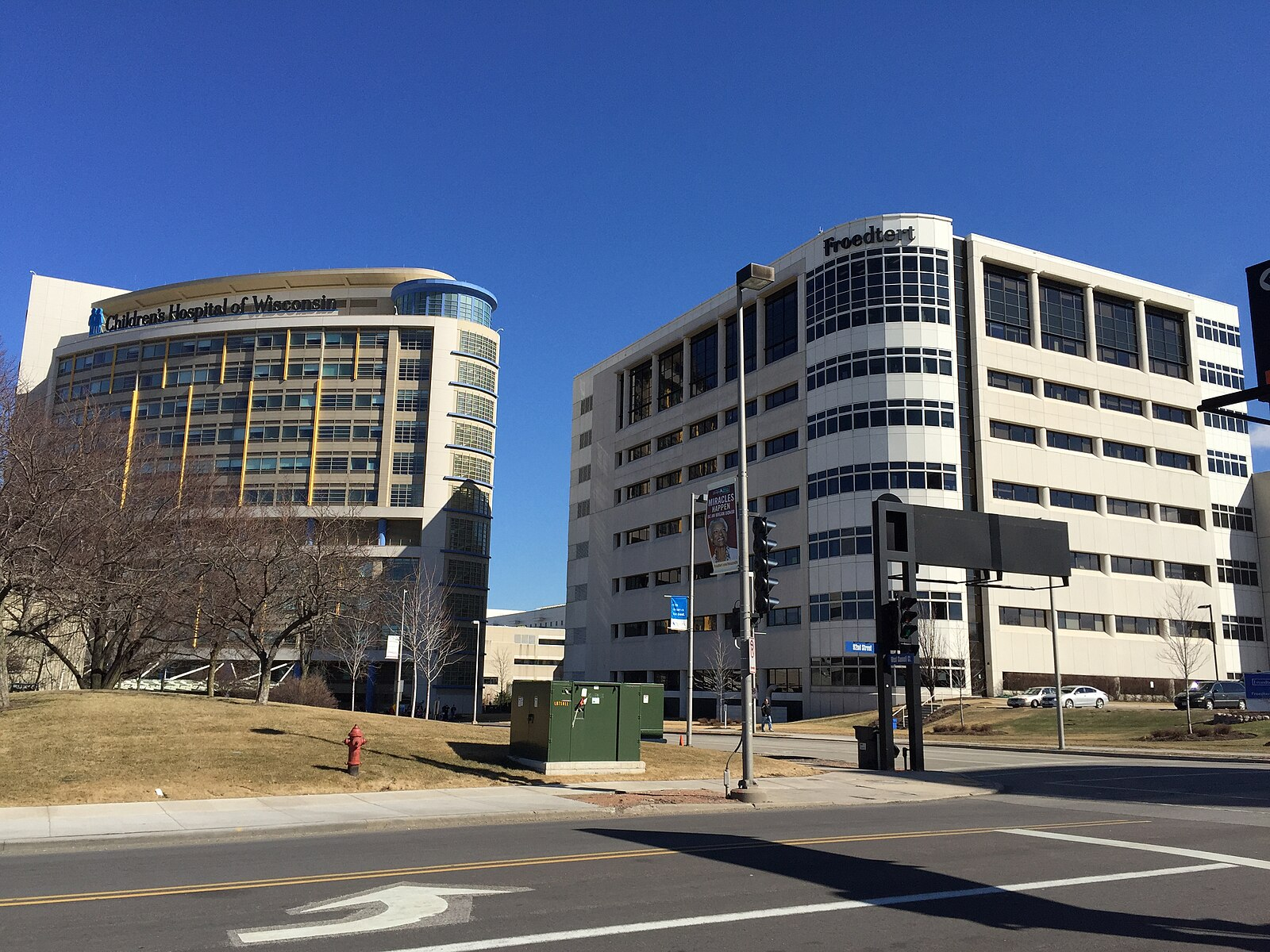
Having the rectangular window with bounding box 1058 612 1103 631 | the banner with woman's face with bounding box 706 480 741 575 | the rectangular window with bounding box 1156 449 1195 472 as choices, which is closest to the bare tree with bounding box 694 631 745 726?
the rectangular window with bounding box 1058 612 1103 631

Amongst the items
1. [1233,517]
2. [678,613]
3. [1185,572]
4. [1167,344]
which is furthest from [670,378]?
[678,613]

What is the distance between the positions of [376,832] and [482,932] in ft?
23.0

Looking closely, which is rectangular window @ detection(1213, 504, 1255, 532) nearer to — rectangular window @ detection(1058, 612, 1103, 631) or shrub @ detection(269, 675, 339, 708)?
rectangular window @ detection(1058, 612, 1103, 631)

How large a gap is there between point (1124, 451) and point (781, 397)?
26.7 m

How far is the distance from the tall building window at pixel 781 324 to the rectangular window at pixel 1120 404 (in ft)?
79.1

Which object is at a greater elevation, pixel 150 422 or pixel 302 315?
pixel 302 315

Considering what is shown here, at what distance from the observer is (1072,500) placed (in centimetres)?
7019

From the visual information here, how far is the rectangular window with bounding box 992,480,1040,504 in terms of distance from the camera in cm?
6669

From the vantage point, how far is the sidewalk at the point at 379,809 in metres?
13.2

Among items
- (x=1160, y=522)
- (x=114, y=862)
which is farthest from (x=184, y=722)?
(x=1160, y=522)

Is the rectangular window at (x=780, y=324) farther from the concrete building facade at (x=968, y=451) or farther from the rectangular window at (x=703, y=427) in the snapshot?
the rectangular window at (x=703, y=427)

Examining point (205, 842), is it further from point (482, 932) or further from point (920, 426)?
point (920, 426)

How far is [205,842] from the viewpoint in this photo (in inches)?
507

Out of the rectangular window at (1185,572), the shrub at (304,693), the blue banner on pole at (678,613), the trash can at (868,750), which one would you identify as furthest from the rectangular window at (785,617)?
the trash can at (868,750)
